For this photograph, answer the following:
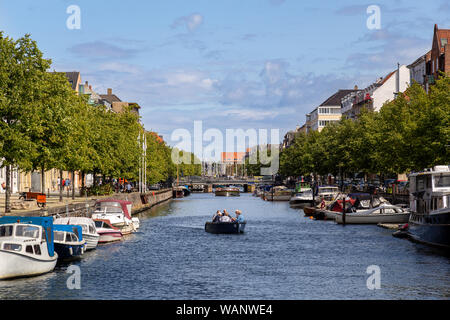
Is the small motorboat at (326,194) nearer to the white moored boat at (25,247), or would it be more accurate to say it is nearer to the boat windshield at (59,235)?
the boat windshield at (59,235)

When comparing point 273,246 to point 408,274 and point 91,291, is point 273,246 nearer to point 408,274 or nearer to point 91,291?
point 408,274

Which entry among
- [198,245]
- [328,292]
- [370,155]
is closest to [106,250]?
[198,245]

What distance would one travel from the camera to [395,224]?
2795 inches

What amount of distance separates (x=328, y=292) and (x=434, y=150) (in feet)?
117

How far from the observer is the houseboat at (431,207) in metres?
47.3

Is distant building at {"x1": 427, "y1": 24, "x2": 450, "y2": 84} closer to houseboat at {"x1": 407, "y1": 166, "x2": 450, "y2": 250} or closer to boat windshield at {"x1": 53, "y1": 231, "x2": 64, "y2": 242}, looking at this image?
houseboat at {"x1": 407, "y1": 166, "x2": 450, "y2": 250}

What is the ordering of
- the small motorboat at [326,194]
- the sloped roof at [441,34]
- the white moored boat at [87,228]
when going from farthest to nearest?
the sloped roof at [441,34] < the small motorboat at [326,194] < the white moored boat at [87,228]

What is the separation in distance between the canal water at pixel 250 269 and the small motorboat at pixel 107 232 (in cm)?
94

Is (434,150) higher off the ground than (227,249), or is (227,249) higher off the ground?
(434,150)

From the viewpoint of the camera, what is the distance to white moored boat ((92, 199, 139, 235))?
200ft

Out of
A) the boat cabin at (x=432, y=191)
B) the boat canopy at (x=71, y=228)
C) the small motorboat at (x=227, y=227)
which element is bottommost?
the small motorboat at (x=227, y=227)

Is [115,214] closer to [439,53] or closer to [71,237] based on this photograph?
[71,237]

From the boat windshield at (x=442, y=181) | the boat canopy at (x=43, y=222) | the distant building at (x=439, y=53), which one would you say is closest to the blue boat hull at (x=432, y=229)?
the boat windshield at (x=442, y=181)

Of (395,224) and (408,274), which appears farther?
(395,224)
